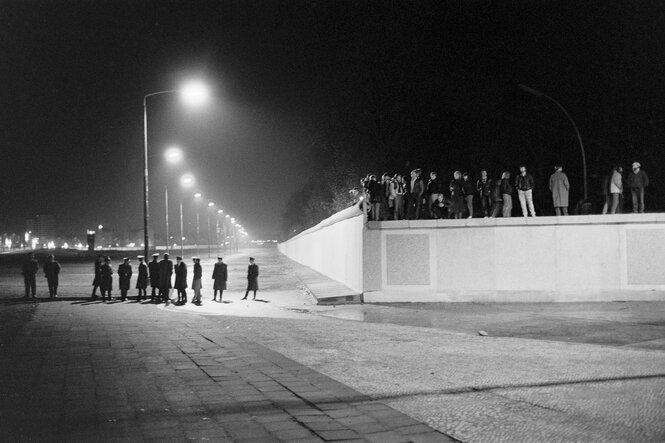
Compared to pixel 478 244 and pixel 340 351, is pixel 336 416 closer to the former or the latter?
pixel 340 351

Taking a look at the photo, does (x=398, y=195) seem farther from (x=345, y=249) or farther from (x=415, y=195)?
(x=345, y=249)

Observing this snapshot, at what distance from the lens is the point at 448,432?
5.61 meters

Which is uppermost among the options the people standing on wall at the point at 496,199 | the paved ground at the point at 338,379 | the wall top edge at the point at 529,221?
the people standing on wall at the point at 496,199

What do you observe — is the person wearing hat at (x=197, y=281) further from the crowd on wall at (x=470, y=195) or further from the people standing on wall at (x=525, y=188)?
the people standing on wall at (x=525, y=188)

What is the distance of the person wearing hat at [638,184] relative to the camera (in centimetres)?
1992

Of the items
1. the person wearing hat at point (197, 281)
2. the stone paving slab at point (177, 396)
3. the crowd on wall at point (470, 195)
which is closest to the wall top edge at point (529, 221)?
the crowd on wall at point (470, 195)

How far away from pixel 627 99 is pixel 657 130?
6.70ft

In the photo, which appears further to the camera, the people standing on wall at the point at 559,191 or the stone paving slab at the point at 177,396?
the people standing on wall at the point at 559,191

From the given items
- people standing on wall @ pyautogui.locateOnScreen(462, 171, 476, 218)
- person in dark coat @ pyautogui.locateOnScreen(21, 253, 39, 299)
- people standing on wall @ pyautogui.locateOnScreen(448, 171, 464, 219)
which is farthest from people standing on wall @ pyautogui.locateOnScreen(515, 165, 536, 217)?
person in dark coat @ pyautogui.locateOnScreen(21, 253, 39, 299)

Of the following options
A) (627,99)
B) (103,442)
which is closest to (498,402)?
(103,442)

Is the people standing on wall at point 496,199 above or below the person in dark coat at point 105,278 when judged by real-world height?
above

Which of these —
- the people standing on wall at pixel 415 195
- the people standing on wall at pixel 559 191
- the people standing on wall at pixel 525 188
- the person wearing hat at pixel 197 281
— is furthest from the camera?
the person wearing hat at pixel 197 281

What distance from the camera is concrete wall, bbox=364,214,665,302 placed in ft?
62.3

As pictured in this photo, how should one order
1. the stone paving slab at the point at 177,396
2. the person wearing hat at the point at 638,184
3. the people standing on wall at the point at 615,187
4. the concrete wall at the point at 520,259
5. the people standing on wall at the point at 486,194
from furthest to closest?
1. the people standing on wall at the point at 486,194
2. the people standing on wall at the point at 615,187
3. the person wearing hat at the point at 638,184
4. the concrete wall at the point at 520,259
5. the stone paving slab at the point at 177,396
